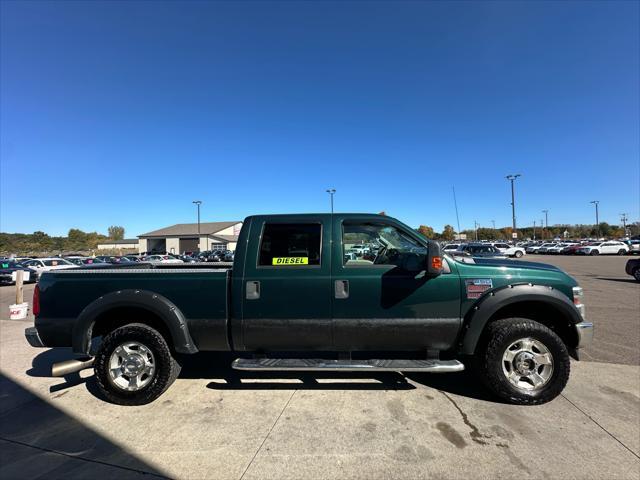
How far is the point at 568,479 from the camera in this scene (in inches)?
93.9

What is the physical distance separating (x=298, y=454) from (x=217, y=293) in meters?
1.70

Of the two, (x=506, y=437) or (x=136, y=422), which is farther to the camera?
(x=136, y=422)

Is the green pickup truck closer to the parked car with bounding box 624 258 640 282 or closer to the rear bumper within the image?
the rear bumper

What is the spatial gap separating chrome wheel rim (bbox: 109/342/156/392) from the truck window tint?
159cm

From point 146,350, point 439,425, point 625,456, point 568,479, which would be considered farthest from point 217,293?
point 625,456

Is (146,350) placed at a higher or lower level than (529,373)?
higher

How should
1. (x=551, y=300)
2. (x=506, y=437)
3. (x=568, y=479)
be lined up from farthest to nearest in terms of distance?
(x=551, y=300), (x=506, y=437), (x=568, y=479)

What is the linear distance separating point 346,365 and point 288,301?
87 centimetres

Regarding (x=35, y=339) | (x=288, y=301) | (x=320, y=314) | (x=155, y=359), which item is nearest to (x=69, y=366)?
(x=35, y=339)

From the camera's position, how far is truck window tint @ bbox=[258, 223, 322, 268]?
11.8 ft

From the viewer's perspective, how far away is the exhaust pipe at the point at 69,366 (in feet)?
11.3

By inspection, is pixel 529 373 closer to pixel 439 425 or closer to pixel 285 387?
pixel 439 425

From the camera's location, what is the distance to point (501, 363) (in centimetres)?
344

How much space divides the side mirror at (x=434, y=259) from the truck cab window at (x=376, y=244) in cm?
32
